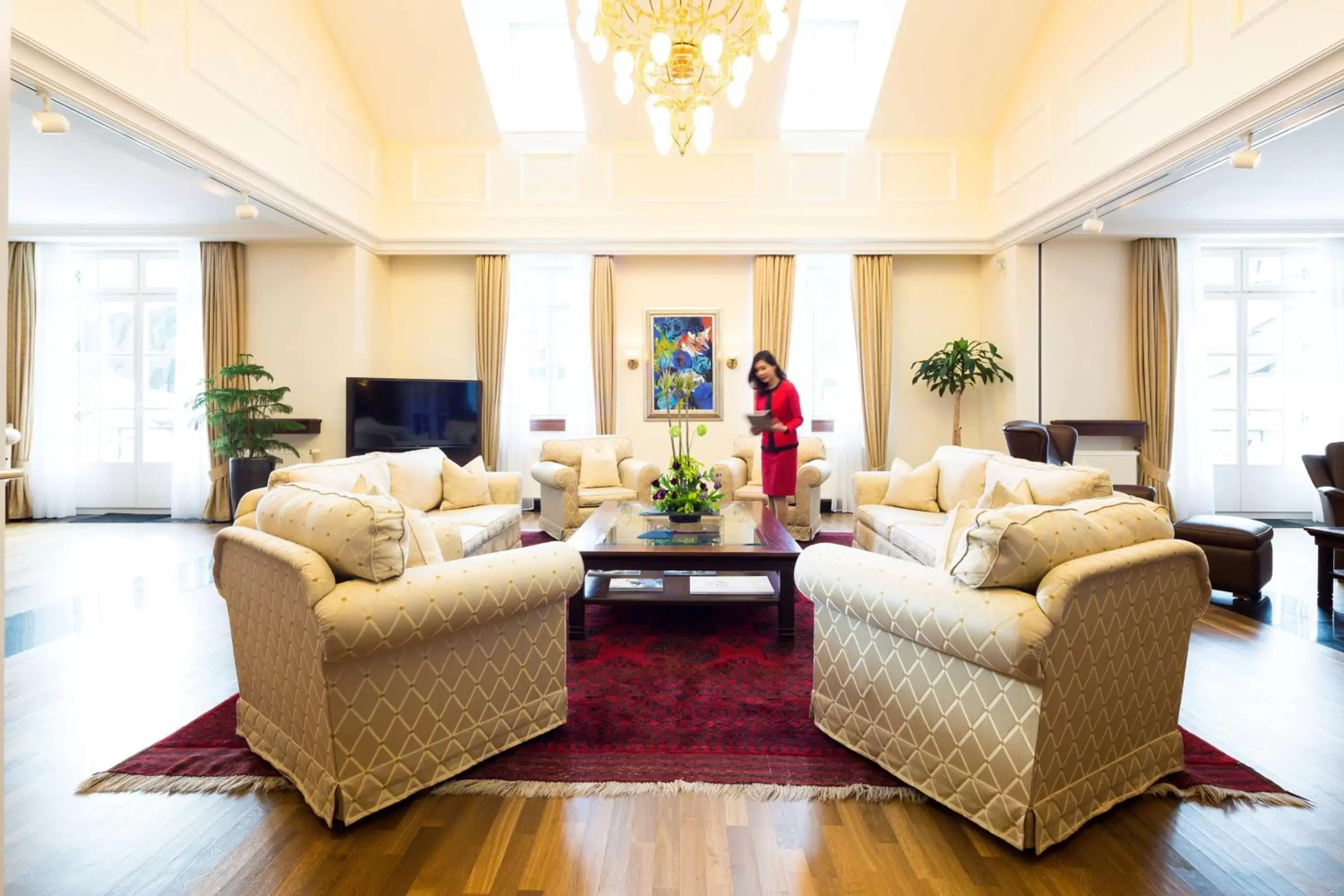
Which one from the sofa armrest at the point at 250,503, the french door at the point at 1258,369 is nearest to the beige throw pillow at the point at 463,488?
the sofa armrest at the point at 250,503

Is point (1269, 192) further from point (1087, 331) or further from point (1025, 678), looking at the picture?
point (1025, 678)

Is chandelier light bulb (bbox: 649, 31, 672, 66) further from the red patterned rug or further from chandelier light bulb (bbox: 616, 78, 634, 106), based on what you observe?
the red patterned rug

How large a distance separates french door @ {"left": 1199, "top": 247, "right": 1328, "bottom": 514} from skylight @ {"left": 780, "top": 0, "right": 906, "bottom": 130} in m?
3.94

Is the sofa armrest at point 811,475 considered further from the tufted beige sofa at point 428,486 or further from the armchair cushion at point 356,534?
the armchair cushion at point 356,534

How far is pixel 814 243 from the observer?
692cm

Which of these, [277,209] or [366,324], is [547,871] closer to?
→ [277,209]

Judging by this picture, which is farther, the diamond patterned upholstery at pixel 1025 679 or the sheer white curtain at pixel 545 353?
the sheer white curtain at pixel 545 353

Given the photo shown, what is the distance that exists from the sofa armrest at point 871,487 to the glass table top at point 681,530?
2.82 feet

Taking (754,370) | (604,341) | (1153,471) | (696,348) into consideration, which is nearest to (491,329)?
(604,341)

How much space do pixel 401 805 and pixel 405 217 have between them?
6353mm

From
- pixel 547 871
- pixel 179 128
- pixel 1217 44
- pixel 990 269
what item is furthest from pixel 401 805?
pixel 990 269

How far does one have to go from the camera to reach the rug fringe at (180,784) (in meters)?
2.05

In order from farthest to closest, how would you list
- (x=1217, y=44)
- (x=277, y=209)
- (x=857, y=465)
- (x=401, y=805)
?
(x=857, y=465), (x=277, y=209), (x=1217, y=44), (x=401, y=805)

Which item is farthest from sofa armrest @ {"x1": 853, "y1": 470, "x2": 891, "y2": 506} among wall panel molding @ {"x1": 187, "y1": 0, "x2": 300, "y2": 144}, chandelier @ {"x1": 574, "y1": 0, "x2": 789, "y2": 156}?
wall panel molding @ {"x1": 187, "y1": 0, "x2": 300, "y2": 144}
